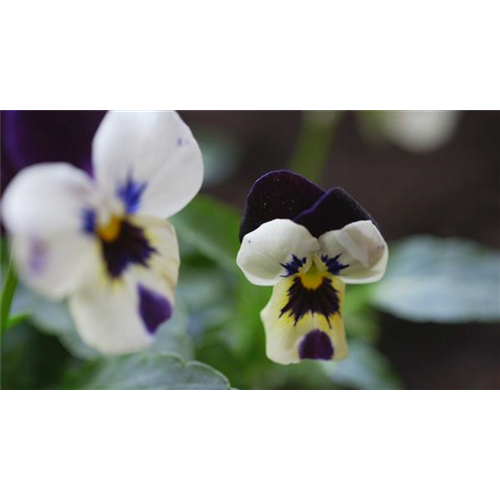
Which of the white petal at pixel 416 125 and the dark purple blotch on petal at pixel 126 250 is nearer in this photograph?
the dark purple blotch on petal at pixel 126 250

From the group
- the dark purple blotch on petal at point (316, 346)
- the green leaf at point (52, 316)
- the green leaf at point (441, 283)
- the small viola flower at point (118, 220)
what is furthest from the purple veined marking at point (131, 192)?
the green leaf at point (441, 283)

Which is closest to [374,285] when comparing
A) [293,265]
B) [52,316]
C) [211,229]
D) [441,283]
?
[441,283]

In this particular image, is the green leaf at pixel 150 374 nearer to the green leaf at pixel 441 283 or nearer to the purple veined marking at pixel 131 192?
the purple veined marking at pixel 131 192

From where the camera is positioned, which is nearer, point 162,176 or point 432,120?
point 162,176

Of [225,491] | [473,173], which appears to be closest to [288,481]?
[225,491]

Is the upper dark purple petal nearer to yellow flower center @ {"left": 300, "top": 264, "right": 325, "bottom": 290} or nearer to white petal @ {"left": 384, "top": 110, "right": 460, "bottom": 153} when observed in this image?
yellow flower center @ {"left": 300, "top": 264, "right": 325, "bottom": 290}

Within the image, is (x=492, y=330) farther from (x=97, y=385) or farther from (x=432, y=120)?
(x=97, y=385)

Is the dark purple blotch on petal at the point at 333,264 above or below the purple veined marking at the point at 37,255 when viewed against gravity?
above

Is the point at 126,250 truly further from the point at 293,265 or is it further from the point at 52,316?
the point at 52,316
